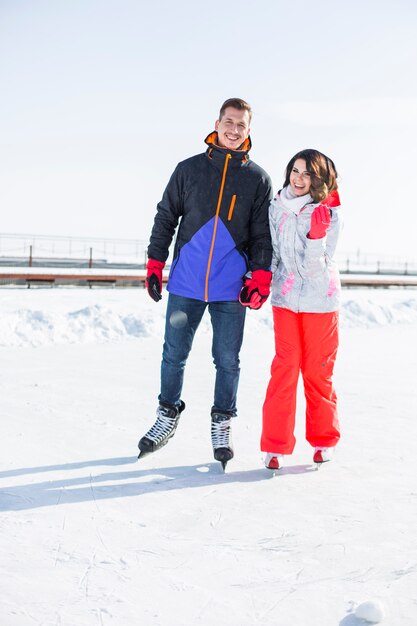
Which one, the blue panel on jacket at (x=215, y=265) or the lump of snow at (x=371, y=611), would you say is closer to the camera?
the lump of snow at (x=371, y=611)

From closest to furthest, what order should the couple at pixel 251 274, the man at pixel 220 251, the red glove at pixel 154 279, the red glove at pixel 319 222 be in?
the red glove at pixel 319 222
the couple at pixel 251 274
the man at pixel 220 251
the red glove at pixel 154 279

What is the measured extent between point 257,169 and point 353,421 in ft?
4.99

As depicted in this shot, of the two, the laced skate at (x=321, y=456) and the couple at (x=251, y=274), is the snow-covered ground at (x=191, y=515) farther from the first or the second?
the couple at (x=251, y=274)

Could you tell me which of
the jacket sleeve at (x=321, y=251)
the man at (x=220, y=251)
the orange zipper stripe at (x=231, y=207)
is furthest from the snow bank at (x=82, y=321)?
the jacket sleeve at (x=321, y=251)

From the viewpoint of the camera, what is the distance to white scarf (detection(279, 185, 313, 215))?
245 centimetres

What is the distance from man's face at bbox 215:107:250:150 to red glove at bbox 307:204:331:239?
49 cm

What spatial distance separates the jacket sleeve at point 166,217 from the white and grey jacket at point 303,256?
432 mm

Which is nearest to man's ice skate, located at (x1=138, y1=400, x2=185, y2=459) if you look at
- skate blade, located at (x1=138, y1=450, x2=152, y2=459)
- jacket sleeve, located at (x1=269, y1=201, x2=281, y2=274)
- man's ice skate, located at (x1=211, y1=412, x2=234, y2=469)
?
skate blade, located at (x1=138, y1=450, x2=152, y2=459)

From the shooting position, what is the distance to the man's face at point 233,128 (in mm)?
2586

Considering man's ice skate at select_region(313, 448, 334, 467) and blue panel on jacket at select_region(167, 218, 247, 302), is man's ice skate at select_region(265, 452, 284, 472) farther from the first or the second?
blue panel on jacket at select_region(167, 218, 247, 302)

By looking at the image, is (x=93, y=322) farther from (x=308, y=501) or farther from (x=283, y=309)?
(x=308, y=501)

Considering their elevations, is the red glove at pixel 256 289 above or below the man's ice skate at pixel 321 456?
above

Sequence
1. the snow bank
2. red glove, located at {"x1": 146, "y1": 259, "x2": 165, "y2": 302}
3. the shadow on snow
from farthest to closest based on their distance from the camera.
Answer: the snow bank → red glove, located at {"x1": 146, "y1": 259, "x2": 165, "y2": 302} → the shadow on snow

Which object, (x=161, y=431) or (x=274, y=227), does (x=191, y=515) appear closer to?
(x=161, y=431)
